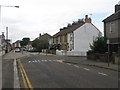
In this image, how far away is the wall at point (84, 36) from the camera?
215 feet

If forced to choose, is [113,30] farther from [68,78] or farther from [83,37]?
[83,37]

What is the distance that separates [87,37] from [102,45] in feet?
112

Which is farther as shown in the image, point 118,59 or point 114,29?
point 114,29

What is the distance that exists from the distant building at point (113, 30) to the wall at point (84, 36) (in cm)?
2973

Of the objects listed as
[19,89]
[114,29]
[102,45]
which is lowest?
[19,89]

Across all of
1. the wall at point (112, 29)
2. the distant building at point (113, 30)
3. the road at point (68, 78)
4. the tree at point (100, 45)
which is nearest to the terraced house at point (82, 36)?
the distant building at point (113, 30)

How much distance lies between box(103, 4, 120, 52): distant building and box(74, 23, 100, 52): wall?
29729mm

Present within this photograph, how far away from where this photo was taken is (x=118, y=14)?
3294cm

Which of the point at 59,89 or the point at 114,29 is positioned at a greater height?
the point at 114,29

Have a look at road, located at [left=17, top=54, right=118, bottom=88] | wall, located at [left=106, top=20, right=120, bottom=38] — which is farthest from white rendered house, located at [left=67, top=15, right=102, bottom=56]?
road, located at [left=17, top=54, right=118, bottom=88]

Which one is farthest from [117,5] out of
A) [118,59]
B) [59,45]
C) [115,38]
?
[59,45]

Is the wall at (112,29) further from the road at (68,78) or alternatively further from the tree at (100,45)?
the road at (68,78)

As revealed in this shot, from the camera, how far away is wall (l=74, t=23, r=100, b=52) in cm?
6562

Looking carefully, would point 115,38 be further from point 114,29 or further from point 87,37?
point 87,37
